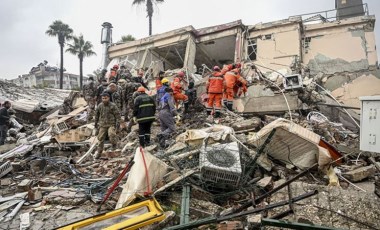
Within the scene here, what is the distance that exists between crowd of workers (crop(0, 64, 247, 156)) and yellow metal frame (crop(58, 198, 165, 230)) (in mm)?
3180

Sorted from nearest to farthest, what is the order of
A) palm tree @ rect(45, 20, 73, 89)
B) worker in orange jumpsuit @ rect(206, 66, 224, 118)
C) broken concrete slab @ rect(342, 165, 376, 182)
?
broken concrete slab @ rect(342, 165, 376, 182), worker in orange jumpsuit @ rect(206, 66, 224, 118), palm tree @ rect(45, 20, 73, 89)

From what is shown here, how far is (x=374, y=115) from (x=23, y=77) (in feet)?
207

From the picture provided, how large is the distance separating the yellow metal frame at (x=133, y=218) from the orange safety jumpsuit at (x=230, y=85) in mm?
5628

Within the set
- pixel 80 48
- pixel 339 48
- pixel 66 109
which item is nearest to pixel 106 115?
pixel 66 109

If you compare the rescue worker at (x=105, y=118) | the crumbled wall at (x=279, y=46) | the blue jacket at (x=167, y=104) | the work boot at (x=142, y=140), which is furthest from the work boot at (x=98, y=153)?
the crumbled wall at (x=279, y=46)

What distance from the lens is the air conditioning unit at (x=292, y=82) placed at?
933 centimetres

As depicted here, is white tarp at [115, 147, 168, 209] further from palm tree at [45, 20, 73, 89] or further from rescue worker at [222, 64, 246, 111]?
palm tree at [45, 20, 73, 89]

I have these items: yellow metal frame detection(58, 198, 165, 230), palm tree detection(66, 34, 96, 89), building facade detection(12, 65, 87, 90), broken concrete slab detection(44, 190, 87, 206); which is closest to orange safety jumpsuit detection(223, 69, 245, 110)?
broken concrete slab detection(44, 190, 87, 206)

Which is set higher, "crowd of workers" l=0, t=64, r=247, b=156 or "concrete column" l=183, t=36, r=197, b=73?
"concrete column" l=183, t=36, r=197, b=73

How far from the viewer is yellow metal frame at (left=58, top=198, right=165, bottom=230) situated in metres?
3.29

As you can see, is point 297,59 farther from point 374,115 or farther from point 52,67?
point 52,67

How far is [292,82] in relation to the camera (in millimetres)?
9523

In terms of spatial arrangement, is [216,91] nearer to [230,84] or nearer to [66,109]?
[230,84]

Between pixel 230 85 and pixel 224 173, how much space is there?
465 cm
